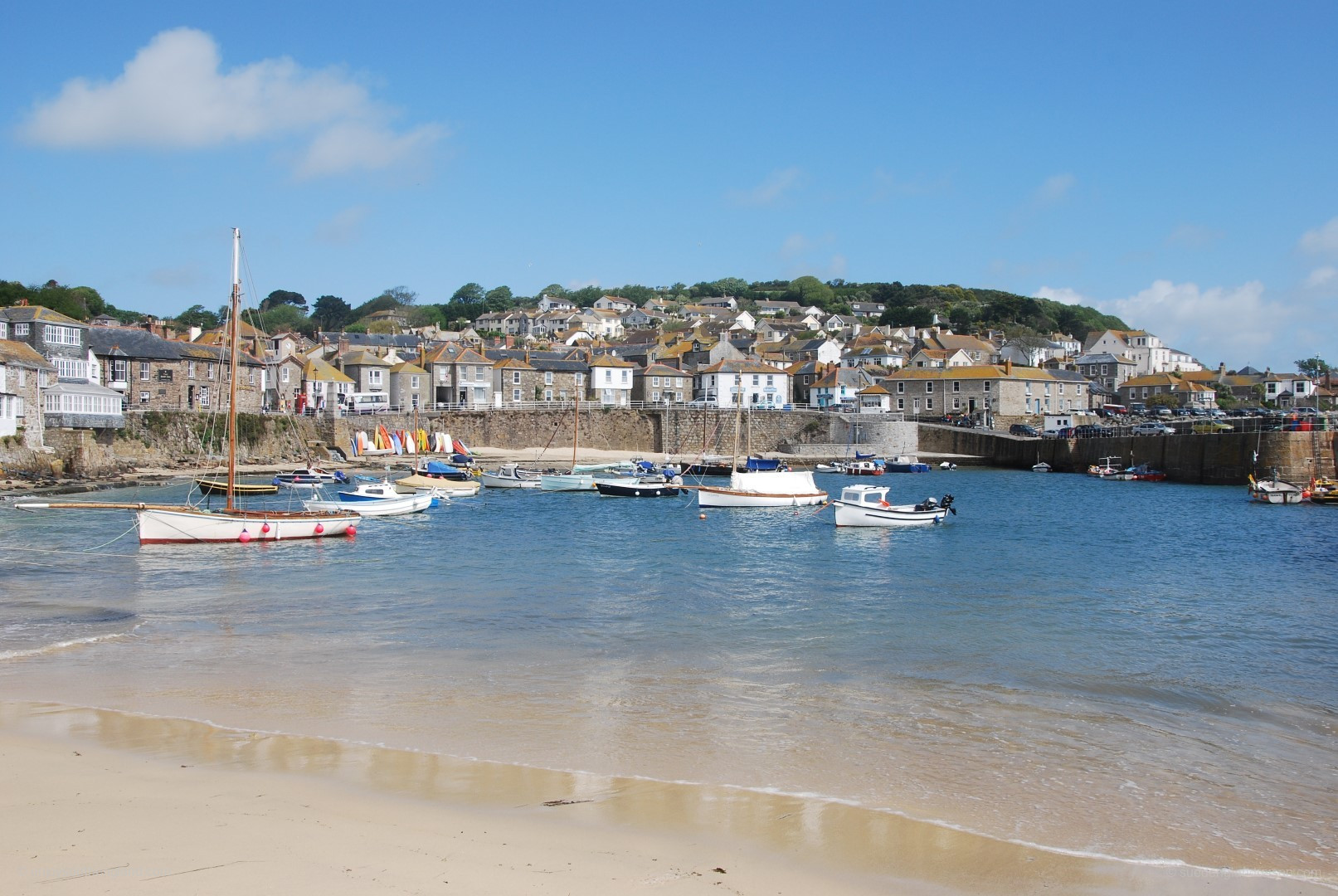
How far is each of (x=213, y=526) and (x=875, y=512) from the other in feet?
69.9

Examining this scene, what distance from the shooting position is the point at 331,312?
183000 mm

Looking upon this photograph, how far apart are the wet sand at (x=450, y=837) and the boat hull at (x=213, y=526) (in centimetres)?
1879

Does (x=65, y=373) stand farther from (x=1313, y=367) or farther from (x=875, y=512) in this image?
(x=1313, y=367)

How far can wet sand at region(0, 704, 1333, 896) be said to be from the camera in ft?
22.9

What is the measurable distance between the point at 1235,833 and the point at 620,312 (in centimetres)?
17347

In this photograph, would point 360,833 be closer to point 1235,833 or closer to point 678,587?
point 1235,833

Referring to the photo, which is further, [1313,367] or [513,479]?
[1313,367]

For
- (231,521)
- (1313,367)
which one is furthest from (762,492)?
(1313,367)

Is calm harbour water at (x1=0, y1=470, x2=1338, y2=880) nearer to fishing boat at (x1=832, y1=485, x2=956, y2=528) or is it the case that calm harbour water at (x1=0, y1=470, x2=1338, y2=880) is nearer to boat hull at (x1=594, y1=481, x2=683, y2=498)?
fishing boat at (x1=832, y1=485, x2=956, y2=528)

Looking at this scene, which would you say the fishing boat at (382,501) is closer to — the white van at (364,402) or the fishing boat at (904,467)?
the fishing boat at (904,467)

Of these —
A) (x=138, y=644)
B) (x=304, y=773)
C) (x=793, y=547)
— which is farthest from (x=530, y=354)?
(x=304, y=773)

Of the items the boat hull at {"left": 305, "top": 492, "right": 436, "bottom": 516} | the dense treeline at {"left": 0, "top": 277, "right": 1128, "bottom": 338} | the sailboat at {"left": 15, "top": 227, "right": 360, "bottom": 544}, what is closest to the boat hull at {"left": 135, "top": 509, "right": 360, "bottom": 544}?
the sailboat at {"left": 15, "top": 227, "right": 360, "bottom": 544}

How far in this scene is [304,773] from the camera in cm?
940

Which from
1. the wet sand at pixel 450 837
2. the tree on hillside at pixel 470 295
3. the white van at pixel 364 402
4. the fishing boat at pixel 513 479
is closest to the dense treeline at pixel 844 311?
the tree on hillside at pixel 470 295
